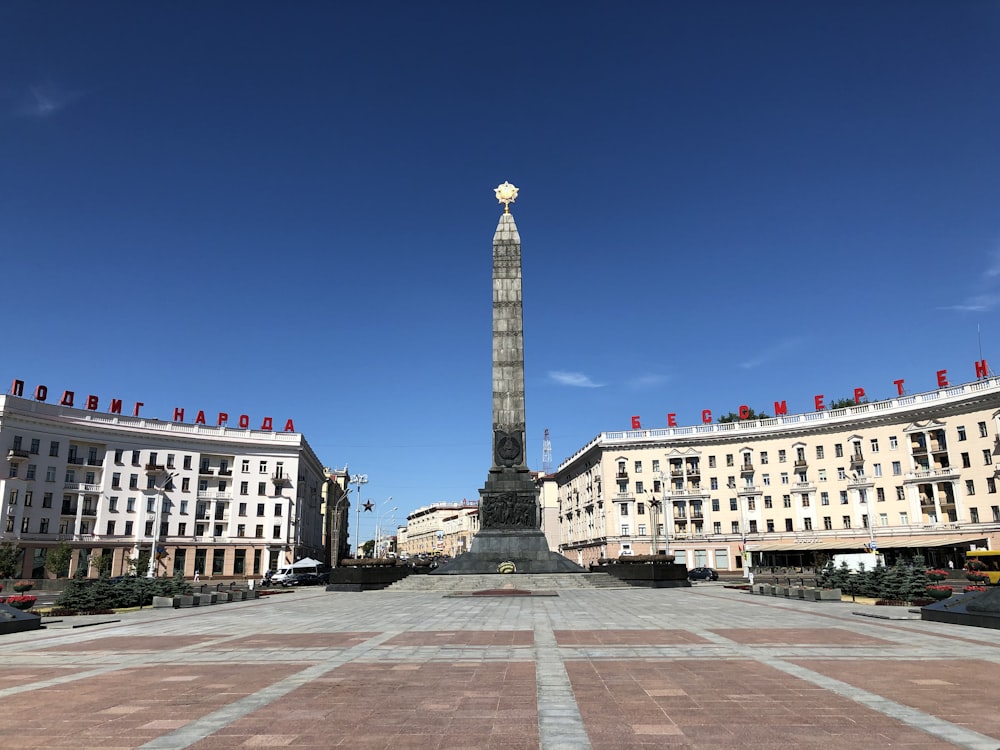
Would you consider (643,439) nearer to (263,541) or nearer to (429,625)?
(263,541)

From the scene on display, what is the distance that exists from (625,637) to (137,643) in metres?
10.6

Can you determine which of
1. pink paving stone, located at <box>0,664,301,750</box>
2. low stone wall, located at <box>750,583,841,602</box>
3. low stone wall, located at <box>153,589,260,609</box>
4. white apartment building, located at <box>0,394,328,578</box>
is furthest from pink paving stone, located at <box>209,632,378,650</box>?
white apartment building, located at <box>0,394,328,578</box>

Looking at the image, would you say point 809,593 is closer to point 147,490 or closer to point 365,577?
point 365,577

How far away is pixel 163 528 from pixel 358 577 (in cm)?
4027

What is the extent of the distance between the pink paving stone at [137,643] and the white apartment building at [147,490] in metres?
42.9

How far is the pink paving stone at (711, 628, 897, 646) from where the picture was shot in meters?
13.1

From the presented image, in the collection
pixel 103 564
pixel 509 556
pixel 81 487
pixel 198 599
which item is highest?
pixel 81 487

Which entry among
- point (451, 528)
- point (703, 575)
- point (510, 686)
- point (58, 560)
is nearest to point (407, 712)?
point (510, 686)

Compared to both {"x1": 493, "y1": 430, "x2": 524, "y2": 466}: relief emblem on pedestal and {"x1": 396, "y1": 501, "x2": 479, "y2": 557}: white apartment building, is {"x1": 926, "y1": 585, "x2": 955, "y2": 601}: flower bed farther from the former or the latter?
{"x1": 396, "y1": 501, "x2": 479, "y2": 557}: white apartment building

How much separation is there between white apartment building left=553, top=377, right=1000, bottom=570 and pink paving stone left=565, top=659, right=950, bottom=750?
51836mm

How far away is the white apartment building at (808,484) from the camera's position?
196 ft

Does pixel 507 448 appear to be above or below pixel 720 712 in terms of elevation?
above

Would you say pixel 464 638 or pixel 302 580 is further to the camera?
pixel 302 580

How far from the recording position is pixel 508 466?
40156 mm
